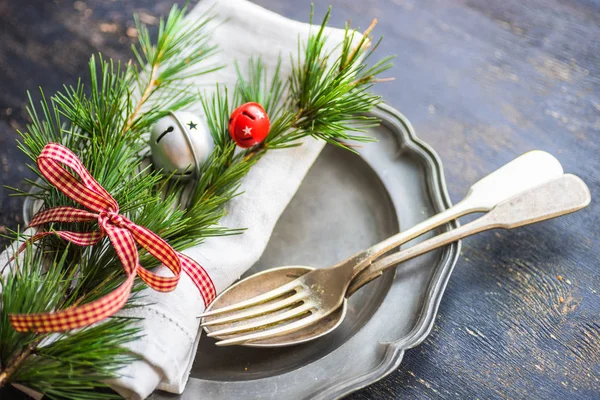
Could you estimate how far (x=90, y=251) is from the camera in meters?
0.53

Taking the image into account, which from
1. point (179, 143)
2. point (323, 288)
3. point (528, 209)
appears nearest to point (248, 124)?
point (179, 143)

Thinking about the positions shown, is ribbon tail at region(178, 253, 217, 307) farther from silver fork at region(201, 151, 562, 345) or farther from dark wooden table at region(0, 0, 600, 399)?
dark wooden table at region(0, 0, 600, 399)

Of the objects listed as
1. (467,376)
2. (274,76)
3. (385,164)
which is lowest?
(467,376)

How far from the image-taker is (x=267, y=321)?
548 mm

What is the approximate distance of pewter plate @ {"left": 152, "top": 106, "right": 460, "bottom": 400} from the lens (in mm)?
530

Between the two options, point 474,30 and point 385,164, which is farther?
point 474,30

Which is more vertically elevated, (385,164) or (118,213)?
(118,213)

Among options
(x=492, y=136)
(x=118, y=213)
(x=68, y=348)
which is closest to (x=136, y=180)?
(x=118, y=213)

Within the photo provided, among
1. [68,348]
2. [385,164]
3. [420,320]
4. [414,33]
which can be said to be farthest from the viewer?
[414,33]

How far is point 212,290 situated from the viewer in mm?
534

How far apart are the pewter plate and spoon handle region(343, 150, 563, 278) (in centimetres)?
2

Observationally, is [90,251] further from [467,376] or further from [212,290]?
[467,376]

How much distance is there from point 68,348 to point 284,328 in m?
0.18

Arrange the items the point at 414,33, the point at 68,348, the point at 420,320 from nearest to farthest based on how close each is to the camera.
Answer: the point at 68,348 < the point at 420,320 < the point at 414,33
